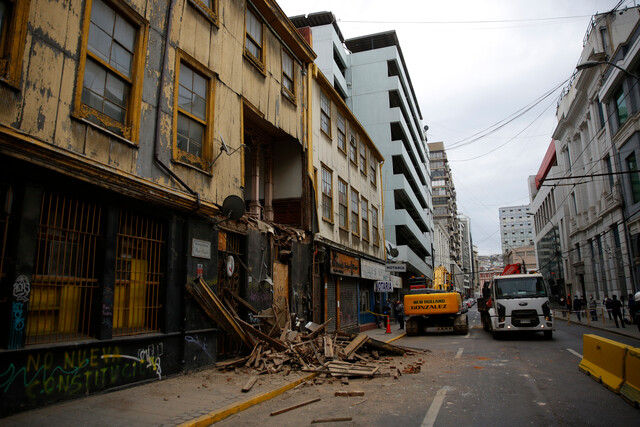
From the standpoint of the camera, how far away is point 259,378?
859cm

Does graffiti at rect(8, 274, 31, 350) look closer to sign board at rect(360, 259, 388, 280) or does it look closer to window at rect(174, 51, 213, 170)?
window at rect(174, 51, 213, 170)

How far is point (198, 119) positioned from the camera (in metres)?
10.5

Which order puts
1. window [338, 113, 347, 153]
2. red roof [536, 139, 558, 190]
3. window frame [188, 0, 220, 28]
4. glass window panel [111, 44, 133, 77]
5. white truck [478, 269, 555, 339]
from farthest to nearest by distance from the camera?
red roof [536, 139, 558, 190], window [338, 113, 347, 153], white truck [478, 269, 555, 339], window frame [188, 0, 220, 28], glass window panel [111, 44, 133, 77]

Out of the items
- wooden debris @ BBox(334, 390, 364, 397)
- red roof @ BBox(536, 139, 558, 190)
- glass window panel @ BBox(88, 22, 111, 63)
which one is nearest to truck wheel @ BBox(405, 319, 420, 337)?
wooden debris @ BBox(334, 390, 364, 397)

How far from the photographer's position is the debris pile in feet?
30.6

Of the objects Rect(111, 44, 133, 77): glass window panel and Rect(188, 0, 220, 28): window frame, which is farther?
Rect(188, 0, 220, 28): window frame

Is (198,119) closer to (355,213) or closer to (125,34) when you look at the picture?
(125,34)

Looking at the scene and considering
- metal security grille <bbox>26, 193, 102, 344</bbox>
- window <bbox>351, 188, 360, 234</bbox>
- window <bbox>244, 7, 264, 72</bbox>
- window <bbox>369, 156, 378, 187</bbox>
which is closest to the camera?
metal security grille <bbox>26, 193, 102, 344</bbox>

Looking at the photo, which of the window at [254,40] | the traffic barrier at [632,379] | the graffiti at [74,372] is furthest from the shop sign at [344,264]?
the traffic barrier at [632,379]

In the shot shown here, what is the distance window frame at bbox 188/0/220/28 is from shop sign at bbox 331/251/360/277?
34.6ft

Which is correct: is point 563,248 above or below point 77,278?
above

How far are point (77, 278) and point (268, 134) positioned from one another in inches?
381

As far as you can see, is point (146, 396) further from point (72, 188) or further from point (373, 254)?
point (373, 254)

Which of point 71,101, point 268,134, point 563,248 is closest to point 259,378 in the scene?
point 71,101
